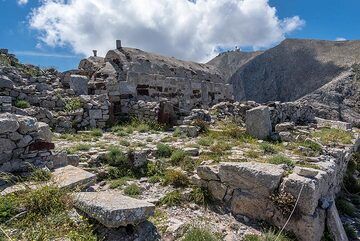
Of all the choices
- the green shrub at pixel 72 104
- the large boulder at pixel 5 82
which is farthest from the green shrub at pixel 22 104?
the green shrub at pixel 72 104

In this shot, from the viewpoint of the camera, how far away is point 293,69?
103ft

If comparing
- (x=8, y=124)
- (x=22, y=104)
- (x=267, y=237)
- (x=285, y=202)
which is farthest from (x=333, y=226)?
(x=22, y=104)

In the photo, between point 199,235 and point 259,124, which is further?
point 259,124

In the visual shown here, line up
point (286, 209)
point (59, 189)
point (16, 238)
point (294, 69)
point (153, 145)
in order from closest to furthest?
point (16, 238) < point (59, 189) < point (286, 209) < point (153, 145) < point (294, 69)

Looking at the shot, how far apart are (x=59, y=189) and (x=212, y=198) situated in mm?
2726

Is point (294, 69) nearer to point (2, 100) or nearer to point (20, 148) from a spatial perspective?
point (2, 100)

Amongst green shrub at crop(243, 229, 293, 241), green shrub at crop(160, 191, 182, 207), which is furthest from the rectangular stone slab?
green shrub at crop(243, 229, 293, 241)

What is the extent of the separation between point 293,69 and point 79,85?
24104 mm

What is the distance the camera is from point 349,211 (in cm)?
770

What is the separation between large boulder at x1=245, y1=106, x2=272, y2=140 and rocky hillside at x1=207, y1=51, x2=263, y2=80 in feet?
93.5

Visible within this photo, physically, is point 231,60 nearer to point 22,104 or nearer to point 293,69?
point 293,69

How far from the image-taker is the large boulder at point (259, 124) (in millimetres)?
9562

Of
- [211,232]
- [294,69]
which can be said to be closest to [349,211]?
[211,232]

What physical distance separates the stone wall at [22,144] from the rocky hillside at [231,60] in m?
33.3
